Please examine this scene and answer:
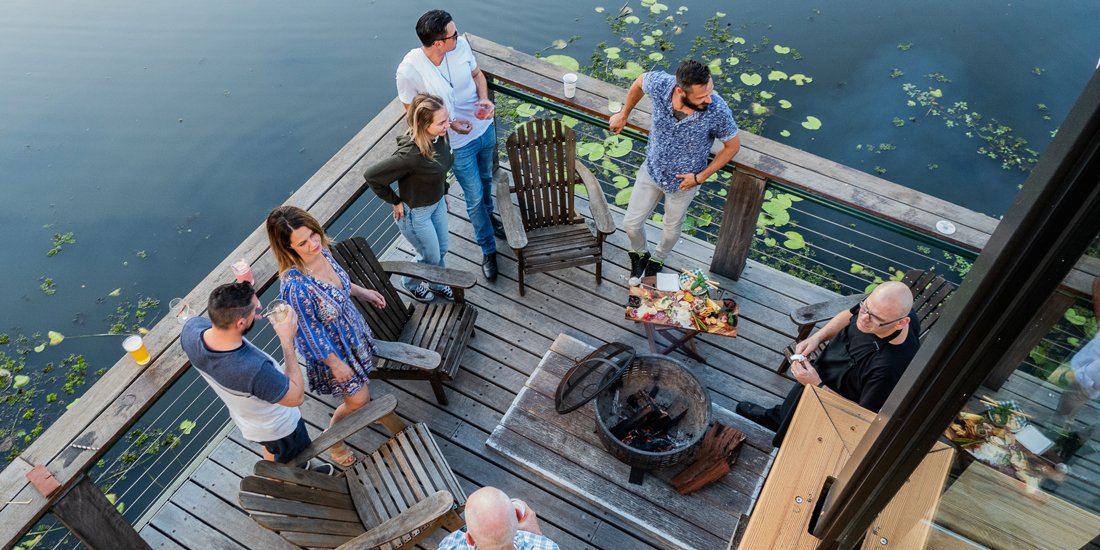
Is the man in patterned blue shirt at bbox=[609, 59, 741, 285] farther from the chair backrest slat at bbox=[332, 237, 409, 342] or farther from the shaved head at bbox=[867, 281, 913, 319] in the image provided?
the chair backrest slat at bbox=[332, 237, 409, 342]

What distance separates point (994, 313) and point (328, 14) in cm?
847

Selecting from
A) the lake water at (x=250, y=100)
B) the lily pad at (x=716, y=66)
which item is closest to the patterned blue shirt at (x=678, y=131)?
the lake water at (x=250, y=100)

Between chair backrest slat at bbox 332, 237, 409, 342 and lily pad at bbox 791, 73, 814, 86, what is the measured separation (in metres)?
4.96

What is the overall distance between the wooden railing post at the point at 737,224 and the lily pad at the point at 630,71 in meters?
3.04

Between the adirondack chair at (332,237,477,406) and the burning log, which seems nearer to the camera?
the burning log

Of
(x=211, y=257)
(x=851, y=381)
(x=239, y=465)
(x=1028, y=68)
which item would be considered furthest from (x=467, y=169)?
(x=1028, y=68)

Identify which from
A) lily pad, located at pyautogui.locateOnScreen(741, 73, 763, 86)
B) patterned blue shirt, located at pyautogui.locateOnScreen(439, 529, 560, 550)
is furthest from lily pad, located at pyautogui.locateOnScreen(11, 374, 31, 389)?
lily pad, located at pyautogui.locateOnScreen(741, 73, 763, 86)

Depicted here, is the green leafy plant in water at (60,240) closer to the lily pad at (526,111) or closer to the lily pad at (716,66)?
the lily pad at (526,111)

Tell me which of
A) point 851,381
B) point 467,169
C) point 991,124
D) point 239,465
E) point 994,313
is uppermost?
point 994,313

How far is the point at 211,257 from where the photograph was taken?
583cm

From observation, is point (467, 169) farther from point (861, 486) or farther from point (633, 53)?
point (633, 53)

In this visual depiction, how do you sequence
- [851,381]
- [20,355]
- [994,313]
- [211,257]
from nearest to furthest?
[994,313]
[851,381]
[20,355]
[211,257]

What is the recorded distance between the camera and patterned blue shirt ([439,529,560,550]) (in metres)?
2.52

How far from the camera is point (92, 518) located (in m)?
2.81
